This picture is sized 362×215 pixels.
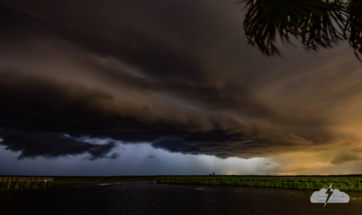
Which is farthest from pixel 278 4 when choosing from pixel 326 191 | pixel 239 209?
pixel 326 191

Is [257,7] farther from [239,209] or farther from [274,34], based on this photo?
[239,209]

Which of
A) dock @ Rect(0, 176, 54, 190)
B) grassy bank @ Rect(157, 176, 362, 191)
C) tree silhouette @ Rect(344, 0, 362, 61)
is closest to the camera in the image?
tree silhouette @ Rect(344, 0, 362, 61)

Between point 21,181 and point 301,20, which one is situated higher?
point 301,20

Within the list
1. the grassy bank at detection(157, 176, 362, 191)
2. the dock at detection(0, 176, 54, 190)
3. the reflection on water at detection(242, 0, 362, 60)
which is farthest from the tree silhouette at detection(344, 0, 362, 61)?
the dock at detection(0, 176, 54, 190)

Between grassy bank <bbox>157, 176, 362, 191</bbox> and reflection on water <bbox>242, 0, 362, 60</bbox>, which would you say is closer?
reflection on water <bbox>242, 0, 362, 60</bbox>

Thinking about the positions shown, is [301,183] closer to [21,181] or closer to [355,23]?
[355,23]

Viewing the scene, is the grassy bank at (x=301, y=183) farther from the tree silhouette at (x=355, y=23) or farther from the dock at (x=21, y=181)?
the tree silhouette at (x=355, y=23)

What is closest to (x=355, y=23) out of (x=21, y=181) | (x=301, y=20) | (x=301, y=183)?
(x=301, y=20)

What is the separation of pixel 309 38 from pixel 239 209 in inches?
1179

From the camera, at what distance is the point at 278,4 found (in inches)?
116

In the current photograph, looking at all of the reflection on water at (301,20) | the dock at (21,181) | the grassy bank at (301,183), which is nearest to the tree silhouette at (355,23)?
the reflection on water at (301,20)

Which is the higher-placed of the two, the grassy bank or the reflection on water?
the reflection on water

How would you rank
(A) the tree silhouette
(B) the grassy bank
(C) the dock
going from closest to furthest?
(A) the tree silhouette → (B) the grassy bank → (C) the dock

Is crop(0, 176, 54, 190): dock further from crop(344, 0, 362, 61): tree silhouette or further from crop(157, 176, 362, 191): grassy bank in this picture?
crop(344, 0, 362, 61): tree silhouette
